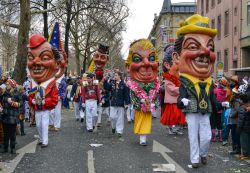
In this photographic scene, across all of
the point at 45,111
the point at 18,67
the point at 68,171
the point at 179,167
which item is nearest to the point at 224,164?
the point at 179,167

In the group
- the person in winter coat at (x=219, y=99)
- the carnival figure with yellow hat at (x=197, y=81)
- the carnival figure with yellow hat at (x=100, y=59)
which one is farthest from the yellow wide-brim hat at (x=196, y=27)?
the carnival figure with yellow hat at (x=100, y=59)

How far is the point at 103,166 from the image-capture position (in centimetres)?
890

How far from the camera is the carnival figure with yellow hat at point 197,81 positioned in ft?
30.1

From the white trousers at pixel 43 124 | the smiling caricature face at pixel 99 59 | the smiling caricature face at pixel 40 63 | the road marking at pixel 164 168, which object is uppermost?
the smiling caricature face at pixel 99 59

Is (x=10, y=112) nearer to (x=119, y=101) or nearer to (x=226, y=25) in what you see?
(x=119, y=101)

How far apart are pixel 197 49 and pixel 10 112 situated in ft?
14.1

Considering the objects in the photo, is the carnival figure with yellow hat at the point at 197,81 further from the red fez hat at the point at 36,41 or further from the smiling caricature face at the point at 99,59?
the smiling caricature face at the point at 99,59

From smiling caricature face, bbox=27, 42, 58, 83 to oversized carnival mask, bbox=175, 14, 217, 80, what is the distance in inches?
145

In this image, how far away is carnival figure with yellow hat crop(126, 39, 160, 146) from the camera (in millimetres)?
11688

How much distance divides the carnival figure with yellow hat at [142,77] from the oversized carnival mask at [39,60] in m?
2.15

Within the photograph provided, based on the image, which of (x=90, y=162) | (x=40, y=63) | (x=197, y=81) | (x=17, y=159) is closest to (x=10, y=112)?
(x=17, y=159)

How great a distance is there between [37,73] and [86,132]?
10.3 ft

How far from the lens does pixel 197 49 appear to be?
948cm

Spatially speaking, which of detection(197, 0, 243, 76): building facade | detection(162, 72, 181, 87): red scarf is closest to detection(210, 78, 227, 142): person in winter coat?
detection(162, 72, 181, 87): red scarf
